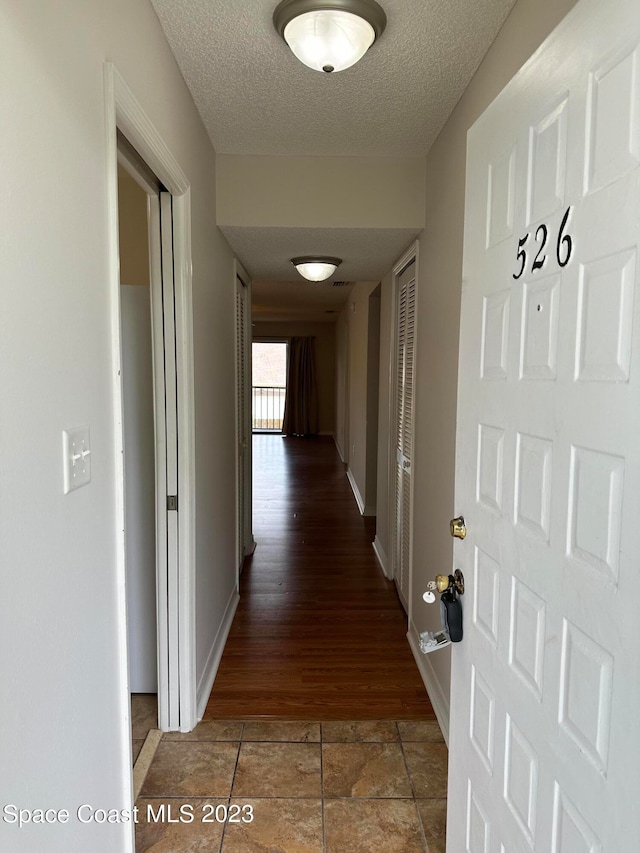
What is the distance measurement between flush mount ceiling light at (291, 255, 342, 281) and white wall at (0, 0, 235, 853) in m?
1.65

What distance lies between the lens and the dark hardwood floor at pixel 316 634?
7.22 feet

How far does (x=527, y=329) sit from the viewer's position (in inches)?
36.8

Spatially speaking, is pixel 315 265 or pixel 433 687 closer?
pixel 433 687

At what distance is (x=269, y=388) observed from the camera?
37.8ft

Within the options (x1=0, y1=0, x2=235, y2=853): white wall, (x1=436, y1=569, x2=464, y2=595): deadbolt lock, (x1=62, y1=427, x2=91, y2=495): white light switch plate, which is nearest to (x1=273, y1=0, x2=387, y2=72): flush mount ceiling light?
(x1=0, y1=0, x2=235, y2=853): white wall

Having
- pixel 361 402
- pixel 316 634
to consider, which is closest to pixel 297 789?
pixel 316 634

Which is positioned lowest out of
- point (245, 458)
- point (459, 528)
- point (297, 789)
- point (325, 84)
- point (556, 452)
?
point (297, 789)

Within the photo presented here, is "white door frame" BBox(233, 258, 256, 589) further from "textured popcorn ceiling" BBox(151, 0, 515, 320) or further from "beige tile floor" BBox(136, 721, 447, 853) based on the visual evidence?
"beige tile floor" BBox(136, 721, 447, 853)

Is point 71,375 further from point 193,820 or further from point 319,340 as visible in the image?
point 319,340

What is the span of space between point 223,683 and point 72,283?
2.00m

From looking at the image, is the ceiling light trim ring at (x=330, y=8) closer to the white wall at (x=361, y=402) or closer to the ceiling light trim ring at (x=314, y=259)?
the ceiling light trim ring at (x=314, y=259)

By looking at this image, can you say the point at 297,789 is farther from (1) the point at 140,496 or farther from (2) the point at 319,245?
(2) the point at 319,245

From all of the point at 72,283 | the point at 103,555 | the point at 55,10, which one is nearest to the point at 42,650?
the point at 103,555

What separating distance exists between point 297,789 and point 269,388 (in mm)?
10060
